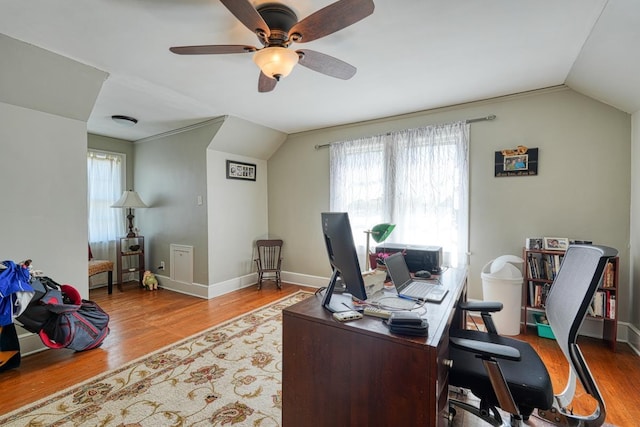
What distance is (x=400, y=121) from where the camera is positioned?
374cm

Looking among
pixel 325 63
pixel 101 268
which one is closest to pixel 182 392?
pixel 325 63

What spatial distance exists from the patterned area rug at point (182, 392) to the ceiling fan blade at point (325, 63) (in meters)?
2.28

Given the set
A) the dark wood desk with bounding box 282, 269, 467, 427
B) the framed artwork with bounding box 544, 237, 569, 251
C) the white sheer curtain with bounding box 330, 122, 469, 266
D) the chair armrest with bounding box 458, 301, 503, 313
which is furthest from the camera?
the white sheer curtain with bounding box 330, 122, 469, 266

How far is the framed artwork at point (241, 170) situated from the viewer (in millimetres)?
4332

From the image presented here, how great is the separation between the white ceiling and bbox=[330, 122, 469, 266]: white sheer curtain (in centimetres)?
47

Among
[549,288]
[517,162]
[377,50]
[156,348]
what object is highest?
[377,50]

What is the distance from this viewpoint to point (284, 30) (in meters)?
1.76

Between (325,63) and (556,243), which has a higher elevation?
(325,63)

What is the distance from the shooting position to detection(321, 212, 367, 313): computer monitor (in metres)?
1.20

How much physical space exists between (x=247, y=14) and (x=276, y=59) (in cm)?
32

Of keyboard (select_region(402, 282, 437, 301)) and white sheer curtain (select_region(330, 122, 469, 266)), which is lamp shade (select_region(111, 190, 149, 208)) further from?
keyboard (select_region(402, 282, 437, 301))

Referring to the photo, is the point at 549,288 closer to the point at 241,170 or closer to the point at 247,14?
the point at 247,14

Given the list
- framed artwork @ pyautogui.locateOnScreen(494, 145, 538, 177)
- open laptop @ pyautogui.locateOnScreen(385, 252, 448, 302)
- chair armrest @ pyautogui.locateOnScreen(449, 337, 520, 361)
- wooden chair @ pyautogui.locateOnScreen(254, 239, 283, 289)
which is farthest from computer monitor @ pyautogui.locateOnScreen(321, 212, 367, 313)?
wooden chair @ pyautogui.locateOnScreen(254, 239, 283, 289)

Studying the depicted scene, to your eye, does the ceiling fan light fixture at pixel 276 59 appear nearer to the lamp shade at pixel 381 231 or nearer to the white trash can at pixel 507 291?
the lamp shade at pixel 381 231
